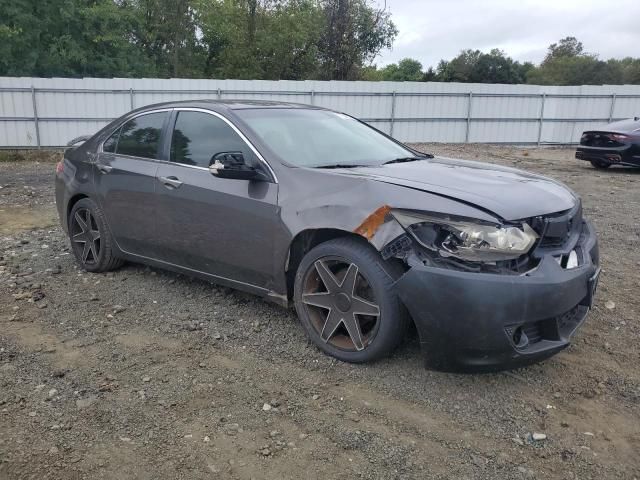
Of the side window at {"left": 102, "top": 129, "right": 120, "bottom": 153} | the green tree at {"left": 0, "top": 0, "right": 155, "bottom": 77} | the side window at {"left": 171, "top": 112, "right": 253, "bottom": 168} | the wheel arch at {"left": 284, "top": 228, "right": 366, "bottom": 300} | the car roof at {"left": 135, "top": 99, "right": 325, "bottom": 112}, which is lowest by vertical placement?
the wheel arch at {"left": 284, "top": 228, "right": 366, "bottom": 300}

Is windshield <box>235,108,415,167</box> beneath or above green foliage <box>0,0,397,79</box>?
beneath

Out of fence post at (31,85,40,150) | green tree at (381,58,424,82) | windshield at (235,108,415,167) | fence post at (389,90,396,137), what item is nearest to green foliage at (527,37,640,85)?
green tree at (381,58,424,82)

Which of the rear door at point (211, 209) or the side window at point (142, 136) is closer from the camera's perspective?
the rear door at point (211, 209)

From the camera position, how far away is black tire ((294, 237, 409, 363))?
311 cm

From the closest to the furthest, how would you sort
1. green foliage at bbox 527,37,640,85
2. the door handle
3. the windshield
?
the windshield, the door handle, green foliage at bbox 527,37,640,85

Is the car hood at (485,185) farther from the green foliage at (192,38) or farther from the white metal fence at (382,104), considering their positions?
the green foliage at (192,38)

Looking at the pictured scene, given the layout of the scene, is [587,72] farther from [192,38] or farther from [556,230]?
[556,230]

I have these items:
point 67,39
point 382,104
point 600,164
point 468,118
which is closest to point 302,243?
point 600,164

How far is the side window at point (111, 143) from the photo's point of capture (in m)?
4.96

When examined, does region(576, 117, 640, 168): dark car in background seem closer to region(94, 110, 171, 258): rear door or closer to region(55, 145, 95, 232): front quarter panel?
region(94, 110, 171, 258): rear door

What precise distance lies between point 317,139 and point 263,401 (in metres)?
1.96

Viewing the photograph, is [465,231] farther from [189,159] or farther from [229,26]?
[229,26]

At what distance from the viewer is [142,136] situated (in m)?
4.71

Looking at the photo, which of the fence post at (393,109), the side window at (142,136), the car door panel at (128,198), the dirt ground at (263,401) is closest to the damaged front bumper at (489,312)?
the dirt ground at (263,401)
